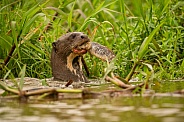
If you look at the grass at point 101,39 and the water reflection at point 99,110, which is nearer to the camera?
the water reflection at point 99,110

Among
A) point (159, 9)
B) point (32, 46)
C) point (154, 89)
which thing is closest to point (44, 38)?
point (32, 46)

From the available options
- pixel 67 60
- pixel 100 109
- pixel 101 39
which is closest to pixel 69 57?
pixel 67 60

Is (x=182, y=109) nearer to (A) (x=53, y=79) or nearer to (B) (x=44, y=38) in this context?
(A) (x=53, y=79)

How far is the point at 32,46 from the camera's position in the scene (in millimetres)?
6152

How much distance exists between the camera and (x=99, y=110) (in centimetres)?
384

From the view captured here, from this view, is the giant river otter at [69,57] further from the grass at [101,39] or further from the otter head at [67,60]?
the grass at [101,39]

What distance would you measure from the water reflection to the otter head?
6.11 ft

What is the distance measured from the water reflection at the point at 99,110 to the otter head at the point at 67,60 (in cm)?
186

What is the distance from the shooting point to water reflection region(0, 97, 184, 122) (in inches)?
138

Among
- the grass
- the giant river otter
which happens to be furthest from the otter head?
the grass

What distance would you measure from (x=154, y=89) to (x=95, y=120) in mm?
1476

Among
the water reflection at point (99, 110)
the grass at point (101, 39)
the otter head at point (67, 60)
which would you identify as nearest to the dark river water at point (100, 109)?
the water reflection at point (99, 110)

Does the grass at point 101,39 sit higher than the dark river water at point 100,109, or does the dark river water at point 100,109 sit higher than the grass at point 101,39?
the grass at point 101,39

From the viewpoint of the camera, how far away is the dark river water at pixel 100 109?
3.51m
